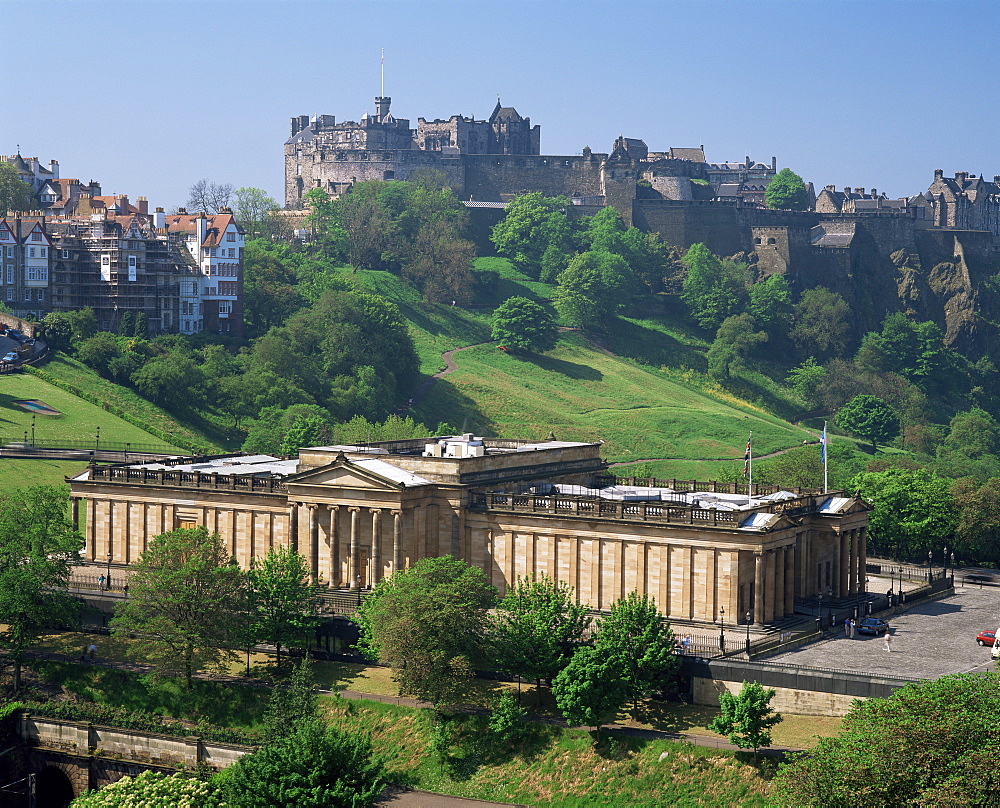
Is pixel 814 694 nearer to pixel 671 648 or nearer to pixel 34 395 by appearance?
pixel 671 648

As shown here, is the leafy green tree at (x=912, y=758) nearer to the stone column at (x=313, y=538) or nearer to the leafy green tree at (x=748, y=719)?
the leafy green tree at (x=748, y=719)

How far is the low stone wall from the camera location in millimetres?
75188

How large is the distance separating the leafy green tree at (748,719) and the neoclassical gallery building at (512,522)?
534 inches

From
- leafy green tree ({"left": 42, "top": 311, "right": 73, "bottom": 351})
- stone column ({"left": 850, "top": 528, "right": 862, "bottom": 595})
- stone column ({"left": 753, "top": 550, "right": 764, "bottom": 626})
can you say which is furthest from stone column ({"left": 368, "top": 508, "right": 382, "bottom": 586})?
leafy green tree ({"left": 42, "top": 311, "right": 73, "bottom": 351})

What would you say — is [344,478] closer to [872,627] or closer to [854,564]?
[872,627]

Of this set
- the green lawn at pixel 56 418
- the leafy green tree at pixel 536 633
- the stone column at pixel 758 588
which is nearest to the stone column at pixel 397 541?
the leafy green tree at pixel 536 633

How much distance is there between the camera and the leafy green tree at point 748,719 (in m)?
68.1

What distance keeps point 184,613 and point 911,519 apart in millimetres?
57424

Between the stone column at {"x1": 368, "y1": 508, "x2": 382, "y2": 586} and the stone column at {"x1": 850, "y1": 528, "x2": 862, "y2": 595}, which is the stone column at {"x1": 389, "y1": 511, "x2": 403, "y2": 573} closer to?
the stone column at {"x1": 368, "y1": 508, "x2": 382, "y2": 586}

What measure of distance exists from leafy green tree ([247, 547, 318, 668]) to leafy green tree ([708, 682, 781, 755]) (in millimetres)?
24547

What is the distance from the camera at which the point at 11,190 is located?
628 feet

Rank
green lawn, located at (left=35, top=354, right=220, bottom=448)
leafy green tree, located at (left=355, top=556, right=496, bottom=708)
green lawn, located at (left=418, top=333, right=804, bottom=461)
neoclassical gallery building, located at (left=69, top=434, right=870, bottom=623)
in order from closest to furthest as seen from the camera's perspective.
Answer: leafy green tree, located at (left=355, top=556, right=496, bottom=708) < neoclassical gallery building, located at (left=69, top=434, right=870, bottom=623) < green lawn, located at (left=35, top=354, right=220, bottom=448) < green lawn, located at (left=418, top=333, right=804, bottom=461)

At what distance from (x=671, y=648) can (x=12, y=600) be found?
3634 centimetres

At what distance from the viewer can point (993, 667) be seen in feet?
257
